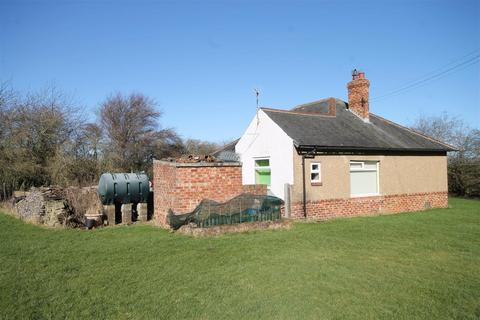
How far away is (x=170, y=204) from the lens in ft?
37.6

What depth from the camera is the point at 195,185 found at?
36.5 ft

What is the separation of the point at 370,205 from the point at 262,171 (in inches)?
184

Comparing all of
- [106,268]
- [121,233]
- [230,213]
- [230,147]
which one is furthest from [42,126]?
[106,268]

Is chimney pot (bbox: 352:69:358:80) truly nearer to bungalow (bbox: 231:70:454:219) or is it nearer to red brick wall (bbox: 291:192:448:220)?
bungalow (bbox: 231:70:454:219)

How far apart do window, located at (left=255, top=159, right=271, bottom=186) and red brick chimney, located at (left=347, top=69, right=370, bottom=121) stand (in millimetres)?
6115

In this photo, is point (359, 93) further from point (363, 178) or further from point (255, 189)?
point (255, 189)

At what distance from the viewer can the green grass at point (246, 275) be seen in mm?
4746

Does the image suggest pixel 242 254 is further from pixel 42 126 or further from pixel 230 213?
pixel 42 126

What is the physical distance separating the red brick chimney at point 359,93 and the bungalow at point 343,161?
47 millimetres

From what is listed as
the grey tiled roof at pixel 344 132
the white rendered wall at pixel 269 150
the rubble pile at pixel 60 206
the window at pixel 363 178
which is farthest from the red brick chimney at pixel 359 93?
the rubble pile at pixel 60 206

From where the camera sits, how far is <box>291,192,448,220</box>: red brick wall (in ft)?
43.7

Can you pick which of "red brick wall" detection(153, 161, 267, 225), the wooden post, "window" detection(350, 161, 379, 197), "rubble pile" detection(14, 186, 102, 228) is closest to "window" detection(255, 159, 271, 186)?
the wooden post

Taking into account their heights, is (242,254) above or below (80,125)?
below

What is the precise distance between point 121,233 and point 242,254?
15.7ft
